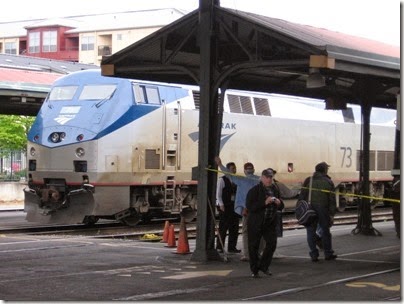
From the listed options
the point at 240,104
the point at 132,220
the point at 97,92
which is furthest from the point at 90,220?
the point at 240,104

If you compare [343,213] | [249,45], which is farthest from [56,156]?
[343,213]

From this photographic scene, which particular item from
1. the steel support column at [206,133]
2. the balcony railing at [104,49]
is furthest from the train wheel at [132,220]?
the balcony railing at [104,49]

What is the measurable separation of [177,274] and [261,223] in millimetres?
1504

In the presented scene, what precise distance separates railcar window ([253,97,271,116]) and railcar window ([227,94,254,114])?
333mm

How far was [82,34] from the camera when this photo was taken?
287 feet

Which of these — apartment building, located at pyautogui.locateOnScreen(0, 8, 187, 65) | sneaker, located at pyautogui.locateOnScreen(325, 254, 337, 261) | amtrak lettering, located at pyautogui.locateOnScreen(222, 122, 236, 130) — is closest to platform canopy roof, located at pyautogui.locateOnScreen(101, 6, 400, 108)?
sneaker, located at pyautogui.locateOnScreen(325, 254, 337, 261)

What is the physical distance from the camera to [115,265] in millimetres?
14008

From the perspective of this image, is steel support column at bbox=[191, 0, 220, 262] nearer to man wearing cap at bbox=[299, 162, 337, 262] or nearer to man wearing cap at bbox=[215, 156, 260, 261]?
man wearing cap at bbox=[215, 156, 260, 261]

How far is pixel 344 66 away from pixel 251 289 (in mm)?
3972

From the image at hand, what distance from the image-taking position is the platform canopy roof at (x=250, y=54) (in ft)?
43.4

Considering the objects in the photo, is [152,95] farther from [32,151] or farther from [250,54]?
[250,54]

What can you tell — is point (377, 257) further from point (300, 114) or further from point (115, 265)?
point (300, 114)

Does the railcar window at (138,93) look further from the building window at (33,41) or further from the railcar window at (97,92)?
the building window at (33,41)

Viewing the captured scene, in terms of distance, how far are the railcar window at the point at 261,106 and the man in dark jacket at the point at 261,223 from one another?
13421mm
